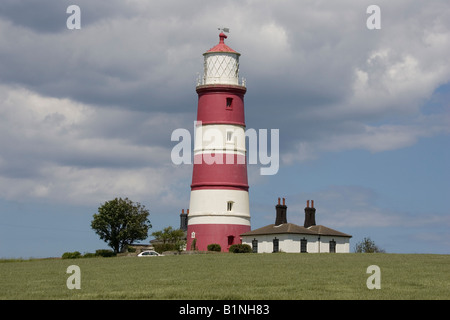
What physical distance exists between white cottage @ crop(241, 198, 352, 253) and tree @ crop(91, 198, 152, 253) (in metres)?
16.8

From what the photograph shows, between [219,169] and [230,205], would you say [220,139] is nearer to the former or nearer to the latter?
[219,169]

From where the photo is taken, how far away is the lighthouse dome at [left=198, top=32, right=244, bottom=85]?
233ft

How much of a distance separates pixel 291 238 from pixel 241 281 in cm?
3485

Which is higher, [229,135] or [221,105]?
[221,105]

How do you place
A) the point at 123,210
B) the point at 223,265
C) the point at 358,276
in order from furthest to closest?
the point at 123,210 → the point at 223,265 → the point at 358,276

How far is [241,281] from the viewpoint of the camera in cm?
3412

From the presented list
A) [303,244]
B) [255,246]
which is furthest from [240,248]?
[303,244]

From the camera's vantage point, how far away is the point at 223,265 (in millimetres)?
A: 46562

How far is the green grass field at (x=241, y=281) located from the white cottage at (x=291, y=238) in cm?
2030

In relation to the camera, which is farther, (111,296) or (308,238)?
(308,238)
